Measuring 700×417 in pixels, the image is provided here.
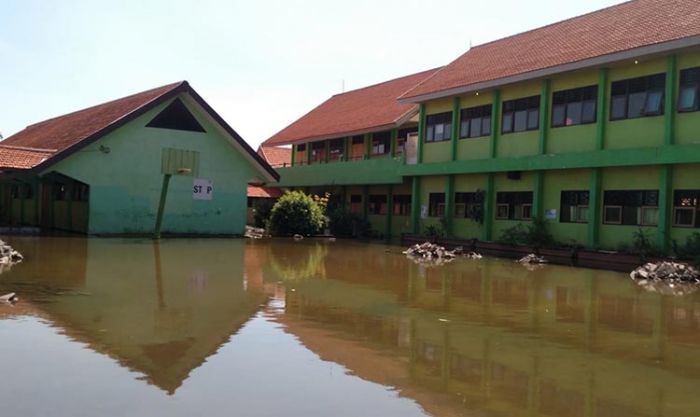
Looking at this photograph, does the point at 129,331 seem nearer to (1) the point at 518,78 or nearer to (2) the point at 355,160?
(1) the point at 518,78

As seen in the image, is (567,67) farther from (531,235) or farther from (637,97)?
(531,235)

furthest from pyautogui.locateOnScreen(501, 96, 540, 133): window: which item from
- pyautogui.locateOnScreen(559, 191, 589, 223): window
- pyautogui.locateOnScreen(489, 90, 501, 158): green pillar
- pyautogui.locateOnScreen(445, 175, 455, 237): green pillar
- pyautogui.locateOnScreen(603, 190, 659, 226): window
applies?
pyautogui.locateOnScreen(603, 190, 659, 226): window

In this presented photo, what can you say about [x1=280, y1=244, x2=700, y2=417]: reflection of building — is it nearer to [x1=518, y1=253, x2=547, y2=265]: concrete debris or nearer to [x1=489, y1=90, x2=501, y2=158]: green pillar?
[x1=518, y1=253, x2=547, y2=265]: concrete debris

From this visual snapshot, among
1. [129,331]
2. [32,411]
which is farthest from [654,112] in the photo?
[32,411]

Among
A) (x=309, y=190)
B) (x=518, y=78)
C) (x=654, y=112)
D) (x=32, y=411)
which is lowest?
(x=32, y=411)

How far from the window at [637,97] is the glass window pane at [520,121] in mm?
3781

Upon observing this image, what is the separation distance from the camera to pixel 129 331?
24.5ft

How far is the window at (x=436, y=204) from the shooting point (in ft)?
93.2

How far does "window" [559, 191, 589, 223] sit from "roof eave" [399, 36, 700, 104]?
403 cm

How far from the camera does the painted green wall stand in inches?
984

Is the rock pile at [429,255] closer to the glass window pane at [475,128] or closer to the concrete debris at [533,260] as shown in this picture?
the concrete debris at [533,260]

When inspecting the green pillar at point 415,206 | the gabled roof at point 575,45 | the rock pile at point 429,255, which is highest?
the gabled roof at point 575,45

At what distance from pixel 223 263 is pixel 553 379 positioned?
36.9 feet

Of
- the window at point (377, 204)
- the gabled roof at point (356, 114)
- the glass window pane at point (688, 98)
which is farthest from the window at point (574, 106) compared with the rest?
the window at point (377, 204)
